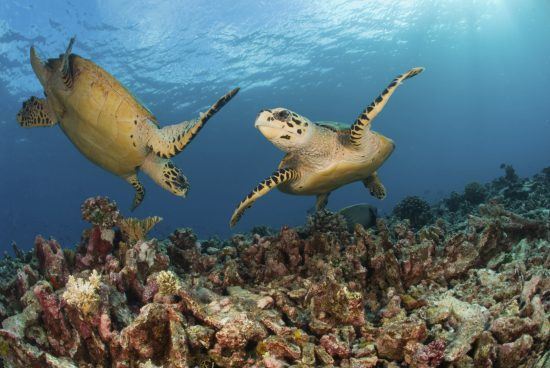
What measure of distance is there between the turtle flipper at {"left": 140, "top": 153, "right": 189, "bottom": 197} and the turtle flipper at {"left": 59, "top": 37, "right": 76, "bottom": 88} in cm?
166

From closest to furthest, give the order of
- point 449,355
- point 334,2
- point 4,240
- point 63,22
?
point 449,355 < point 63,22 < point 334,2 < point 4,240

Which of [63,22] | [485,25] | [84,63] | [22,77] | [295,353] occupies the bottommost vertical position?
[295,353]

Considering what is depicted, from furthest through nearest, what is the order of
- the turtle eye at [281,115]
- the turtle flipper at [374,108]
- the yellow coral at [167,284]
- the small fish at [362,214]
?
the small fish at [362,214]
the turtle eye at [281,115]
the turtle flipper at [374,108]
the yellow coral at [167,284]

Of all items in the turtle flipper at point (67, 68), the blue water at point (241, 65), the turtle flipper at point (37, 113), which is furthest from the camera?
the blue water at point (241, 65)

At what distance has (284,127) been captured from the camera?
479 cm

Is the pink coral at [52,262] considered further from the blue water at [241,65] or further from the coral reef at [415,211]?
the blue water at [241,65]

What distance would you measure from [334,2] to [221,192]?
53195 mm

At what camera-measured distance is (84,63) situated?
5.03m

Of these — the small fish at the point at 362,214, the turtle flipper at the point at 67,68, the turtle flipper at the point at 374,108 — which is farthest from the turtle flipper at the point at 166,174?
the small fish at the point at 362,214

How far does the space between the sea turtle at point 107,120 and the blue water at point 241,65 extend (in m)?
9.13

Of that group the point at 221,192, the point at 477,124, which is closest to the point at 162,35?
the point at 221,192

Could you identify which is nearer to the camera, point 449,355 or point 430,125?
point 449,355

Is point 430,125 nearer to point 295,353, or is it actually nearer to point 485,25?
point 485,25

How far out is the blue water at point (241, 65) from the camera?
2284 centimetres
